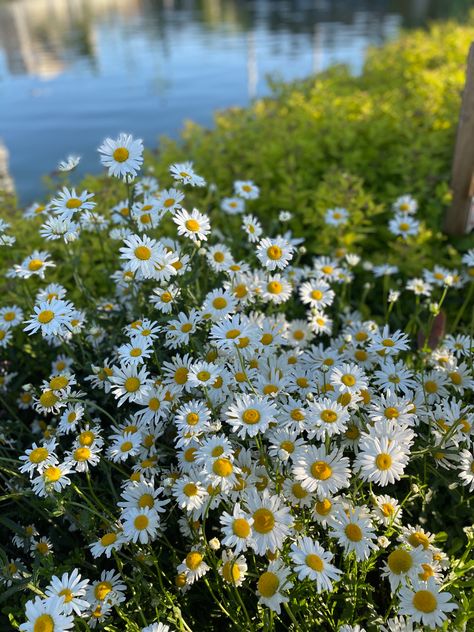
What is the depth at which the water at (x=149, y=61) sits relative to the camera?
10.8 m

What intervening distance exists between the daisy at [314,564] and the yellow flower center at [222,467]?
0.91 feet

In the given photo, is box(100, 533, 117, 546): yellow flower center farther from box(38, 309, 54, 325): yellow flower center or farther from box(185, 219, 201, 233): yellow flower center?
box(185, 219, 201, 233): yellow flower center

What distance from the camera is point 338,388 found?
180 centimetres

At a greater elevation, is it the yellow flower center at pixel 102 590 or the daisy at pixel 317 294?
the daisy at pixel 317 294

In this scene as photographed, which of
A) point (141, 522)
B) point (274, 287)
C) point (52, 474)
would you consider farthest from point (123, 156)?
point (141, 522)

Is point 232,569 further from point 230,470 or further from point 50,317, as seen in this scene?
point 50,317

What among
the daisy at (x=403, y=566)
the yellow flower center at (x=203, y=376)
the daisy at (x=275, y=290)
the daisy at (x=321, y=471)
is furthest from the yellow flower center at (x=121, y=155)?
the daisy at (x=403, y=566)

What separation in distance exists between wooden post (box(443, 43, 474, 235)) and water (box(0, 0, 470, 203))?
3601mm

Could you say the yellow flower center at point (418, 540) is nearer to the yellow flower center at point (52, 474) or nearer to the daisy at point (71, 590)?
the daisy at point (71, 590)

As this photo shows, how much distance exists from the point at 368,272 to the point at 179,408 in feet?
6.77

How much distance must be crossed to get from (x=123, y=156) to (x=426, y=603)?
1808 millimetres

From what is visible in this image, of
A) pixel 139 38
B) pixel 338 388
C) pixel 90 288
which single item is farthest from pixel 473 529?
pixel 139 38

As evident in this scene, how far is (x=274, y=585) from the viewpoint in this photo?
4.98 feet

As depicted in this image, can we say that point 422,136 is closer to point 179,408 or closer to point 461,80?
point 461,80
